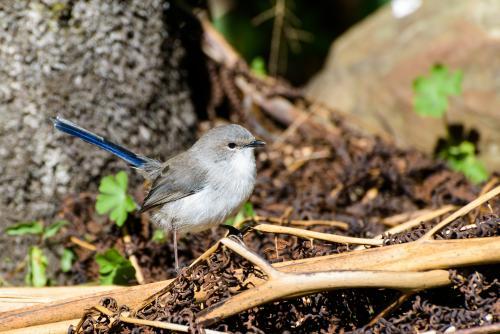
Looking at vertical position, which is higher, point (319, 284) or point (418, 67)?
point (418, 67)

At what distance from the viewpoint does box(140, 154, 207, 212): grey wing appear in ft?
12.6

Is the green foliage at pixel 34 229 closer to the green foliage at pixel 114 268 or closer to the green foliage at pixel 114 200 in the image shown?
the green foliage at pixel 114 200

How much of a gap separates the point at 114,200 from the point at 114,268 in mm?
435

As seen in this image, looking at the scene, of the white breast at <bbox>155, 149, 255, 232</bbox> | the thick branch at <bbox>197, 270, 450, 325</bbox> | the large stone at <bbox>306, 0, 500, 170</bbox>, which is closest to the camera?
the thick branch at <bbox>197, 270, 450, 325</bbox>

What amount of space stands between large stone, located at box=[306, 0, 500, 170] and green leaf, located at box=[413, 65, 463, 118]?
0.25 meters

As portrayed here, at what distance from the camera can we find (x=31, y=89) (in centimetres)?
409

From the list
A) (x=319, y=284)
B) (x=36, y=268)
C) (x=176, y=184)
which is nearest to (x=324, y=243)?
(x=319, y=284)

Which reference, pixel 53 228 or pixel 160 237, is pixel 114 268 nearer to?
pixel 160 237

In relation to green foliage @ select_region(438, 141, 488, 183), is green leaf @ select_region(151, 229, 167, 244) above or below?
below

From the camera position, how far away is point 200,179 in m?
3.84

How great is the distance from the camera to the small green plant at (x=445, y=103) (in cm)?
496

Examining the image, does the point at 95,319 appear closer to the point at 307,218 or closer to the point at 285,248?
the point at 285,248

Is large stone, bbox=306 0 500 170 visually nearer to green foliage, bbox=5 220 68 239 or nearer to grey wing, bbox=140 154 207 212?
grey wing, bbox=140 154 207 212

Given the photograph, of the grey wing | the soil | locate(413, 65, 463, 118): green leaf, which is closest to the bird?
the grey wing
